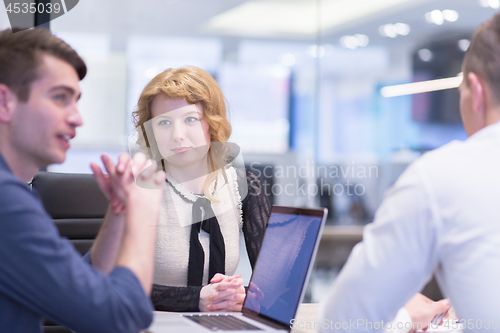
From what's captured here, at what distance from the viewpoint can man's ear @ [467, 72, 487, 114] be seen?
90 centimetres

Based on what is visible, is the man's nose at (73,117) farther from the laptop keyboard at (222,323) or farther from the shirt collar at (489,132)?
the shirt collar at (489,132)

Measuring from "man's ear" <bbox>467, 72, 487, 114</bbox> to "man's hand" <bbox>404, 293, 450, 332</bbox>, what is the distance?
456mm

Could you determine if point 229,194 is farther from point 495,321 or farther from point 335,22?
point 335,22

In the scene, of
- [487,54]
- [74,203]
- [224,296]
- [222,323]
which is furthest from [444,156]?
[74,203]

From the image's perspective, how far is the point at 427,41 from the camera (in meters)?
5.72

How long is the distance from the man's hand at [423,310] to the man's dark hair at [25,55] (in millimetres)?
859

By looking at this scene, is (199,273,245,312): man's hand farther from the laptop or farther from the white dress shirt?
the white dress shirt

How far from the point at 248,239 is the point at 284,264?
0.57 m

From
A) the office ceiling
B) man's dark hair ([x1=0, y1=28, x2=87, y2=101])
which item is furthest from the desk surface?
the office ceiling

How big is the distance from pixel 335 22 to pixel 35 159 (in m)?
4.88

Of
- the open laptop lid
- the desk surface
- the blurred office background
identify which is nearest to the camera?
the open laptop lid

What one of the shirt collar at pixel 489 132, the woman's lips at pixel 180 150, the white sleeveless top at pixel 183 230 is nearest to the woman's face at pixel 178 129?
the woman's lips at pixel 180 150

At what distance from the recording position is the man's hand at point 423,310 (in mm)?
1106

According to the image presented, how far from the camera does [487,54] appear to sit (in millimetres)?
891
